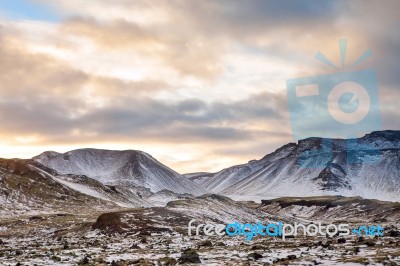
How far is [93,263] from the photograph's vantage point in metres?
36.0

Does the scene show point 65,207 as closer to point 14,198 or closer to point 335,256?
point 14,198

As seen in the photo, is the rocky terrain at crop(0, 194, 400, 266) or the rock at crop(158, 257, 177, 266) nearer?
the rock at crop(158, 257, 177, 266)

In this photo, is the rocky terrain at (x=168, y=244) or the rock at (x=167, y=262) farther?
the rocky terrain at (x=168, y=244)

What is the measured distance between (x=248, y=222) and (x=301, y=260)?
87.4 meters

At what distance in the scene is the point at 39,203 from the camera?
19625 centimetres

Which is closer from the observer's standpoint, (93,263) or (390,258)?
(390,258)

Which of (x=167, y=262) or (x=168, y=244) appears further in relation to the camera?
(x=168, y=244)

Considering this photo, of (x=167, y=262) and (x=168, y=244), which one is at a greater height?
A: (x=167, y=262)

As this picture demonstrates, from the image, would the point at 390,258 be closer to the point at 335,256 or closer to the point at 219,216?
the point at 335,256

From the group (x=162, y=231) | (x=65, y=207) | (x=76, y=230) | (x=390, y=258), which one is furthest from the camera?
(x=65, y=207)

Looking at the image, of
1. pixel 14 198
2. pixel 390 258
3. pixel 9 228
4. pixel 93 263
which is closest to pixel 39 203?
pixel 14 198

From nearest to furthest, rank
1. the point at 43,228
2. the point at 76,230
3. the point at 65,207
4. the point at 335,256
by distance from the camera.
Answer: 1. the point at 335,256
2. the point at 76,230
3. the point at 43,228
4. the point at 65,207

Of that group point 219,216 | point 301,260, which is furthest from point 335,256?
point 219,216

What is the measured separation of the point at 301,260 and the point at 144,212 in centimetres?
7713
